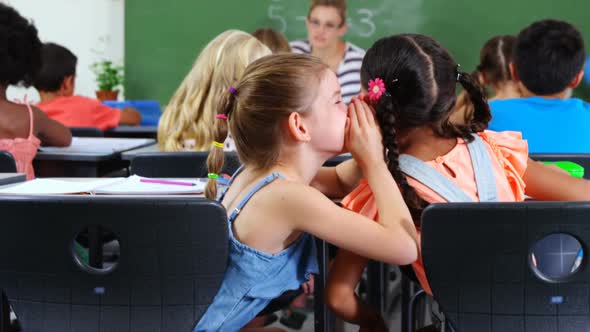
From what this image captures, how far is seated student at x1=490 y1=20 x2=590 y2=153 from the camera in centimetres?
236

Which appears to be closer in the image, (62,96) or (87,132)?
(87,132)

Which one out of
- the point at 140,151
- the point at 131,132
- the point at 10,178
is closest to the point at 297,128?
the point at 10,178

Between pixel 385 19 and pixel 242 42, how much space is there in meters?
3.06

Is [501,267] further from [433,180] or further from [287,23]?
[287,23]

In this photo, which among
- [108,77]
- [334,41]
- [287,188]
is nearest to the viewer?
[287,188]

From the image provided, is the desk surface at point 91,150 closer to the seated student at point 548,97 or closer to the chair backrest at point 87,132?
the chair backrest at point 87,132

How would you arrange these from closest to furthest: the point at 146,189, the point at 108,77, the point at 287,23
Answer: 1. the point at 146,189
2. the point at 287,23
3. the point at 108,77

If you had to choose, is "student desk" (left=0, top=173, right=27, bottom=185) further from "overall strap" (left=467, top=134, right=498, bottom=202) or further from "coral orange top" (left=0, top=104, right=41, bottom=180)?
"overall strap" (left=467, top=134, right=498, bottom=202)

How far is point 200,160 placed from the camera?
74.7 inches

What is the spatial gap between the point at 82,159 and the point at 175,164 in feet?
2.07

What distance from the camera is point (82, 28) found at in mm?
5809

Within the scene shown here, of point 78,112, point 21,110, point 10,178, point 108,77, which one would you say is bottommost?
point 108,77

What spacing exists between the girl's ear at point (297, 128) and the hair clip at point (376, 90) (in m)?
0.14

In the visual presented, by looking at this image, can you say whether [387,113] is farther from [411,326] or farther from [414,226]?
[411,326]
